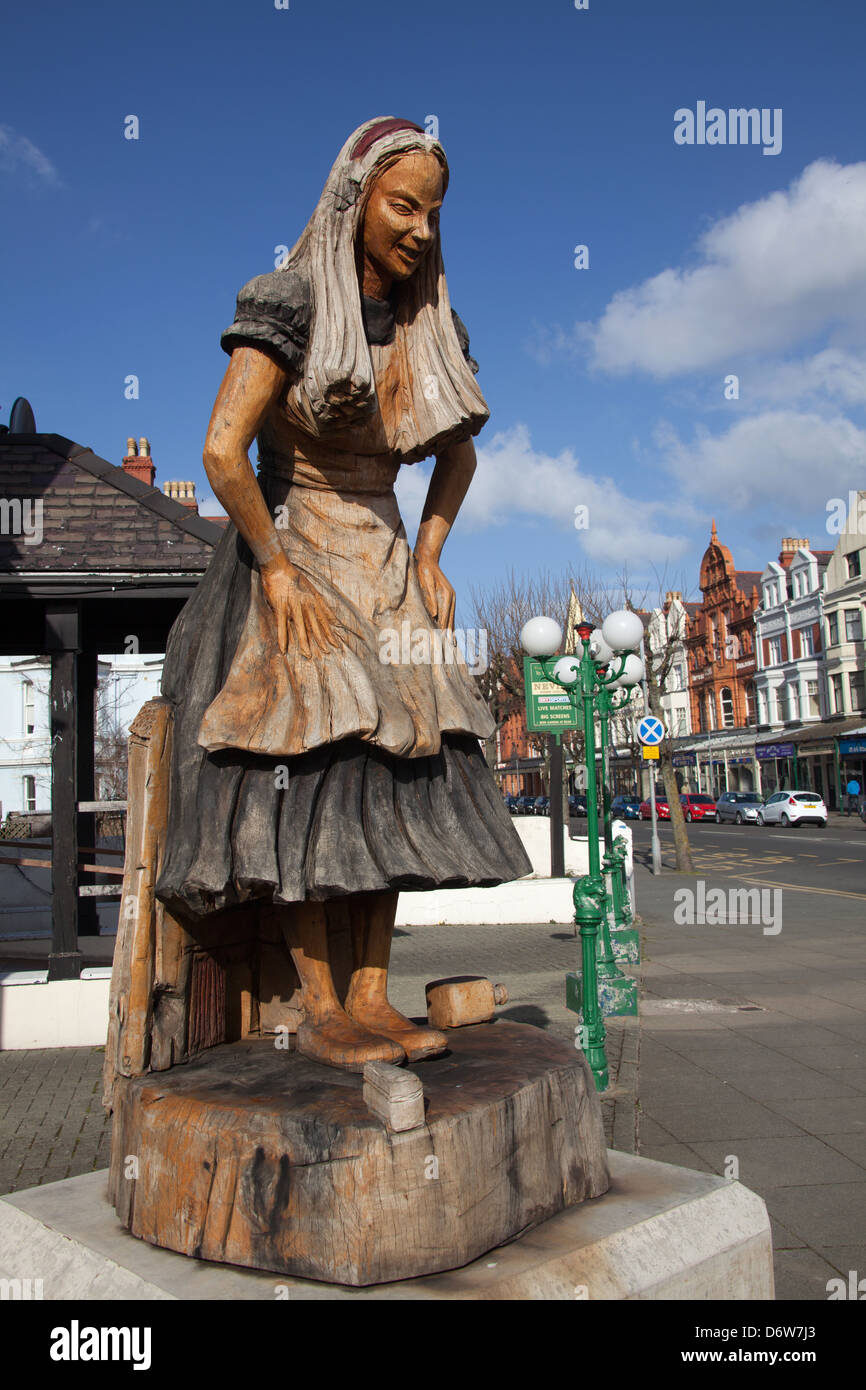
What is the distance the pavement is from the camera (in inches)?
177

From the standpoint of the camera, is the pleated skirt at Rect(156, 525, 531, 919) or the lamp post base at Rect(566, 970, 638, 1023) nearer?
the pleated skirt at Rect(156, 525, 531, 919)

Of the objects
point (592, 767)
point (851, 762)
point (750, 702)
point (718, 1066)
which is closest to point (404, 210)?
point (592, 767)

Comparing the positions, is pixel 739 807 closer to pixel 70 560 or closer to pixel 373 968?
pixel 70 560

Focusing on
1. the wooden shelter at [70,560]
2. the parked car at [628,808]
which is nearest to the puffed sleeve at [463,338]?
the wooden shelter at [70,560]

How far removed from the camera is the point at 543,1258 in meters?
2.22

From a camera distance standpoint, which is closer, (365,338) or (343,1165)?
(343,1165)

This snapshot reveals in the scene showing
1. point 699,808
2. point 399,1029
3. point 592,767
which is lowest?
point 699,808

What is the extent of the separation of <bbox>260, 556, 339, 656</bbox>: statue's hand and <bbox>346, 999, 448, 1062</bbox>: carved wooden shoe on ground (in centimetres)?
99

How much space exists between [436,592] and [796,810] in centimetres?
3607

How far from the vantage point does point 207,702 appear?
8.96ft

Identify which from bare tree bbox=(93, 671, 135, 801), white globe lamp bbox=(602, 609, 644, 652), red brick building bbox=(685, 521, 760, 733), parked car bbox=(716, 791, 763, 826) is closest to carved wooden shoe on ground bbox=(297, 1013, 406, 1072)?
white globe lamp bbox=(602, 609, 644, 652)

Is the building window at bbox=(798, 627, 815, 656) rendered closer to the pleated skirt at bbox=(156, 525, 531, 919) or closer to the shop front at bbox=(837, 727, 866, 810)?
the shop front at bbox=(837, 727, 866, 810)

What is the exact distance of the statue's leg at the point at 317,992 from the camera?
104 inches
